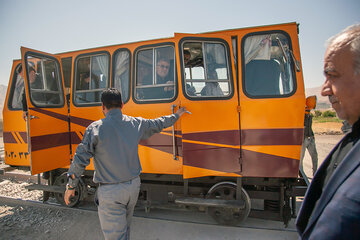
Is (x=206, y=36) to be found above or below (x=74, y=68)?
above

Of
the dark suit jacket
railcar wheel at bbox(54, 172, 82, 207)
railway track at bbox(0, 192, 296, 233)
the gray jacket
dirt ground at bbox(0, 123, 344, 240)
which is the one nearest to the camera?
the dark suit jacket

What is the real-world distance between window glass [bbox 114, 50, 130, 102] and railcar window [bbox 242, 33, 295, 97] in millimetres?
2205

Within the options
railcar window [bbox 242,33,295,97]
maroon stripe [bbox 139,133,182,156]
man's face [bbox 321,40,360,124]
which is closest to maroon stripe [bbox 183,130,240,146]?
maroon stripe [bbox 139,133,182,156]

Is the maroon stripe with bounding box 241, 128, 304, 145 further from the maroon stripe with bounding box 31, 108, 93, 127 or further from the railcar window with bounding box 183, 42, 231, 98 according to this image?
the maroon stripe with bounding box 31, 108, 93, 127

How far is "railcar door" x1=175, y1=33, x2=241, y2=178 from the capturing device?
339 cm

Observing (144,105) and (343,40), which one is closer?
(343,40)

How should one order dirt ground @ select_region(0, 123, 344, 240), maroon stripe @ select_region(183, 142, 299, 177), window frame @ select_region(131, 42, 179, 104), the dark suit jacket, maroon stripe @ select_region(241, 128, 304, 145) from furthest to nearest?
window frame @ select_region(131, 42, 179, 104)
dirt ground @ select_region(0, 123, 344, 240)
maroon stripe @ select_region(183, 142, 299, 177)
maroon stripe @ select_region(241, 128, 304, 145)
the dark suit jacket

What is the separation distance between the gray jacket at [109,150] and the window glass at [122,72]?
5.01ft

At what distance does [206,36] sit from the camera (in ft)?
11.3

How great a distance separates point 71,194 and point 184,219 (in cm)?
236

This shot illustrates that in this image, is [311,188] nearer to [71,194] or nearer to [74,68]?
[71,194]

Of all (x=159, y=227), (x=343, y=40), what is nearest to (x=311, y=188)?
(x=343, y=40)

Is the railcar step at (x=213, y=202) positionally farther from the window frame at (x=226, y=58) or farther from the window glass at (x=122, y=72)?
the window glass at (x=122, y=72)

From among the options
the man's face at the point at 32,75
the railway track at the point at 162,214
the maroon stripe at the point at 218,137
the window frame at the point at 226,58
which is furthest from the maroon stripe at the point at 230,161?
the man's face at the point at 32,75
